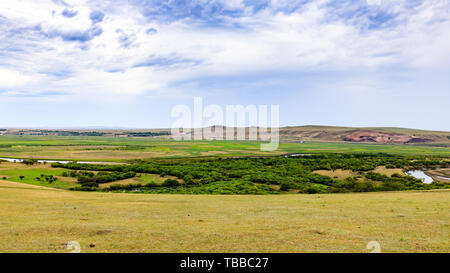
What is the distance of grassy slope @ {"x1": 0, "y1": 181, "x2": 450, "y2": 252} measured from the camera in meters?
12.0

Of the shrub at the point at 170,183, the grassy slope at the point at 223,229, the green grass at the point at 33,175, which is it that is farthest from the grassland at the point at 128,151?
the grassy slope at the point at 223,229

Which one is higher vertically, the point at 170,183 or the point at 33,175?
the point at 33,175

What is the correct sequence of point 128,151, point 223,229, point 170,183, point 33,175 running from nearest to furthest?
point 223,229 → point 170,183 → point 33,175 → point 128,151

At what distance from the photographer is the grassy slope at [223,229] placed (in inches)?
474

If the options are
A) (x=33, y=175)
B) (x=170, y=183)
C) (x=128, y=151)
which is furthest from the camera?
(x=128, y=151)

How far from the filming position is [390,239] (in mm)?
13188

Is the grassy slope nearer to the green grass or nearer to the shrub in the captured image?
the shrub

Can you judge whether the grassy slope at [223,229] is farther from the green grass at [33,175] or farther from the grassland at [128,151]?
the grassland at [128,151]

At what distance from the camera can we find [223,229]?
1522 cm

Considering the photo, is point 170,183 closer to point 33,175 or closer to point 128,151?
A: point 33,175

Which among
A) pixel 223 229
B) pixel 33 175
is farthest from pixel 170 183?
pixel 223 229
